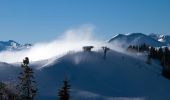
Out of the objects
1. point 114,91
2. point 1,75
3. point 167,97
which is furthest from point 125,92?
point 1,75

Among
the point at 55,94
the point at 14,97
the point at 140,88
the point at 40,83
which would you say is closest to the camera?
the point at 14,97

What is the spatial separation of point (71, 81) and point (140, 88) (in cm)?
2993

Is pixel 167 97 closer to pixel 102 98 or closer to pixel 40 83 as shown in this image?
pixel 102 98

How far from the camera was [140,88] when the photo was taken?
198250 millimetres

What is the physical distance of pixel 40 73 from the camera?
7825 inches

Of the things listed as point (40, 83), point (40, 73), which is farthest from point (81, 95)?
point (40, 73)

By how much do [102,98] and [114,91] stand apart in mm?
18354

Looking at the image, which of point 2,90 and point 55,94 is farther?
point 55,94

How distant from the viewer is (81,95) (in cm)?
16700

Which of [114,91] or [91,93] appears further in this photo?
[114,91]

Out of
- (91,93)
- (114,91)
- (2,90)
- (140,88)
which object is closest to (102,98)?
(91,93)

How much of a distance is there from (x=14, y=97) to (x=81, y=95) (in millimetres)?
103863

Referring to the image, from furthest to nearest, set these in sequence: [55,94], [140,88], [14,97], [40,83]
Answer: [140,88] → [40,83] → [55,94] → [14,97]

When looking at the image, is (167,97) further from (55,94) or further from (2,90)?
(2,90)
